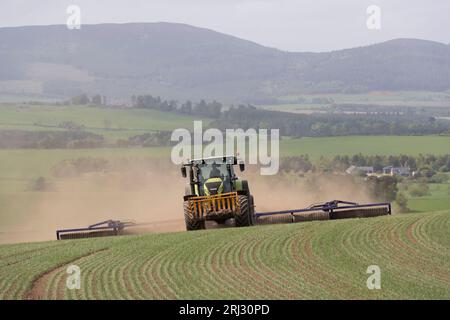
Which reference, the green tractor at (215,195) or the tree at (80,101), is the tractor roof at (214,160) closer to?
the green tractor at (215,195)

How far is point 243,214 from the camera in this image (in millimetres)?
31406

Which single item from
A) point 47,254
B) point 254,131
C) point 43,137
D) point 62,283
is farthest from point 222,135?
point 62,283

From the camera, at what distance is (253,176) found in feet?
196

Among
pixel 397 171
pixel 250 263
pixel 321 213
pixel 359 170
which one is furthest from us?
pixel 397 171

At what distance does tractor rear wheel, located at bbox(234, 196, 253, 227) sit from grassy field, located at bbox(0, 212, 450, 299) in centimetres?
113

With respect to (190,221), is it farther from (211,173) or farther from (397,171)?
(397,171)

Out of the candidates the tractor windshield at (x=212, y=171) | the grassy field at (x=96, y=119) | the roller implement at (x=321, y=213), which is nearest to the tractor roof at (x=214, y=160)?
the tractor windshield at (x=212, y=171)

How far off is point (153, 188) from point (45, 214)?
849 centimetres

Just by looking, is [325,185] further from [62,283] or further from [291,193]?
[62,283]
